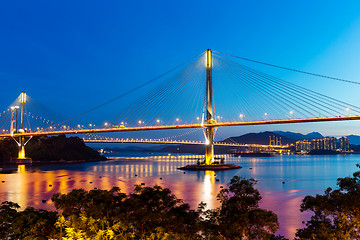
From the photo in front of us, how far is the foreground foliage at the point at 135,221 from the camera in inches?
268

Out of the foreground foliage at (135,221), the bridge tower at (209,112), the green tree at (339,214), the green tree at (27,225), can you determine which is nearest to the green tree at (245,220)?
the foreground foliage at (135,221)

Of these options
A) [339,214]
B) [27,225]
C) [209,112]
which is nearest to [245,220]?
[339,214]

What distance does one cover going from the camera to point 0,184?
25.3 meters

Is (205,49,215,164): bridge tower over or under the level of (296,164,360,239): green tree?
over

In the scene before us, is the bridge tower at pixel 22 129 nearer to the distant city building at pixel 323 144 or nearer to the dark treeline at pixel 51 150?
the dark treeline at pixel 51 150

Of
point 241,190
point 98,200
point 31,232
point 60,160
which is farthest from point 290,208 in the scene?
point 60,160

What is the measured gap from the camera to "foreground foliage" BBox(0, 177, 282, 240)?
6805mm

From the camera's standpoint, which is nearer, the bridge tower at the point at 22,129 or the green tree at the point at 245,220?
the green tree at the point at 245,220

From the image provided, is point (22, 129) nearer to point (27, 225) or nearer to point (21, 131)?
point (21, 131)

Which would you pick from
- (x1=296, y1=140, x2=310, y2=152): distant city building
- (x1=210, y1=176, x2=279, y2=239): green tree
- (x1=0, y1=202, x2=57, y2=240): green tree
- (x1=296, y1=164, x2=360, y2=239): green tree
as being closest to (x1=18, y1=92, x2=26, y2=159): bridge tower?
(x1=0, y1=202, x2=57, y2=240): green tree

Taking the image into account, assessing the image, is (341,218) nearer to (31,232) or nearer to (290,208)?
(31,232)

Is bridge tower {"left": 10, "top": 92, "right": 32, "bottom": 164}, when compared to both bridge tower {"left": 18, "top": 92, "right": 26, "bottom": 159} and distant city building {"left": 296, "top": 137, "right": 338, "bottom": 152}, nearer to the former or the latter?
bridge tower {"left": 18, "top": 92, "right": 26, "bottom": 159}

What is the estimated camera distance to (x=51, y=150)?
68.2 m

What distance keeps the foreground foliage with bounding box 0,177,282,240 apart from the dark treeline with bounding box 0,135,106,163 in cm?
5760
